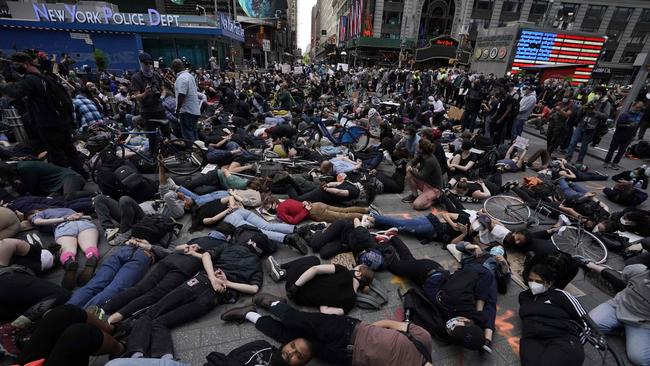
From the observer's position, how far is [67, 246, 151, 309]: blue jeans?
3.47 meters

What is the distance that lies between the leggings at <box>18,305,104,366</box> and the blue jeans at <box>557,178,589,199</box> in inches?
354

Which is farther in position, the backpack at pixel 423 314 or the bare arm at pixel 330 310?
the bare arm at pixel 330 310

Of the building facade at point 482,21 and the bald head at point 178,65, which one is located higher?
the building facade at point 482,21

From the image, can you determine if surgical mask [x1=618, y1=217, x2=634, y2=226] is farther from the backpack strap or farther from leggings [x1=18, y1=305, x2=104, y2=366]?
leggings [x1=18, y1=305, x2=104, y2=366]

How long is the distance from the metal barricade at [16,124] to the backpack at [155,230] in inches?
244

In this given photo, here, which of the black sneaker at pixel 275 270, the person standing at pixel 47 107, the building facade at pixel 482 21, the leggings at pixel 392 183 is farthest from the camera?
the building facade at pixel 482 21

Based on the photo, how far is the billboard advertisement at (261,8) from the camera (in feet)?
165

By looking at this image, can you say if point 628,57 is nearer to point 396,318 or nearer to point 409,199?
point 409,199

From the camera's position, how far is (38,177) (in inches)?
225

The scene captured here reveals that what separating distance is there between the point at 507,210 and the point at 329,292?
191 inches

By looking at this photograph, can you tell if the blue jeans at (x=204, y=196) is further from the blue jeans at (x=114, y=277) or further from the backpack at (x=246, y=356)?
the backpack at (x=246, y=356)

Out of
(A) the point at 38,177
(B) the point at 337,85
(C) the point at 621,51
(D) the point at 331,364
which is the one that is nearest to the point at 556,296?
(D) the point at 331,364

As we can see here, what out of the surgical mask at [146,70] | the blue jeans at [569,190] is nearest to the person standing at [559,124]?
the blue jeans at [569,190]

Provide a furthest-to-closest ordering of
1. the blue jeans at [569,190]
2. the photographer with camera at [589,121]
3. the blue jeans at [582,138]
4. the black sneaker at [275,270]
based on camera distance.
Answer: the blue jeans at [582,138] < the photographer with camera at [589,121] < the blue jeans at [569,190] < the black sneaker at [275,270]
